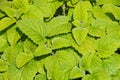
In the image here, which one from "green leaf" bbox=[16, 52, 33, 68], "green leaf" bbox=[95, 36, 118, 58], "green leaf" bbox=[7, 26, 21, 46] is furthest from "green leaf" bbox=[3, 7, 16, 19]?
"green leaf" bbox=[95, 36, 118, 58]

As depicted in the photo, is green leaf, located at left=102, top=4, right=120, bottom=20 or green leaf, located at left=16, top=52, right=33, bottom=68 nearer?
green leaf, located at left=16, top=52, right=33, bottom=68

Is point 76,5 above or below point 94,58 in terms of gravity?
above

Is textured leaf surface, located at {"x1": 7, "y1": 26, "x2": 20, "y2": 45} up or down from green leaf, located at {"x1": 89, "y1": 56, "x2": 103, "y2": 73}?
up

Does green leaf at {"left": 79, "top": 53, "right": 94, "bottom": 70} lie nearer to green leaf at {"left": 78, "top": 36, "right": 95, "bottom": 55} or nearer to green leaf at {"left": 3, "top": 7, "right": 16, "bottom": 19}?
green leaf at {"left": 78, "top": 36, "right": 95, "bottom": 55}

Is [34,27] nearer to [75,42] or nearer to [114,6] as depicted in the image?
[75,42]

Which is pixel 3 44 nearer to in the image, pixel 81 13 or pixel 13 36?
pixel 13 36

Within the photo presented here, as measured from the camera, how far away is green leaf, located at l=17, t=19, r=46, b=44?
7.84 feet

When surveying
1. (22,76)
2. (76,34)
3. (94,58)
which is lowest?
(22,76)

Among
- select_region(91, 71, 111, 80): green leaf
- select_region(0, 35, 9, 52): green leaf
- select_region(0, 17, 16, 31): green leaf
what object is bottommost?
select_region(91, 71, 111, 80): green leaf

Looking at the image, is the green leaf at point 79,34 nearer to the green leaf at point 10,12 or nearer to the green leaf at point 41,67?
the green leaf at point 41,67

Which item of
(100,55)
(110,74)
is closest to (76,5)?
(100,55)

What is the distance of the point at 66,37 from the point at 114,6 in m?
0.45

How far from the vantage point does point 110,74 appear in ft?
7.37

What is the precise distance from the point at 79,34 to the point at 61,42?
0.47 ft
